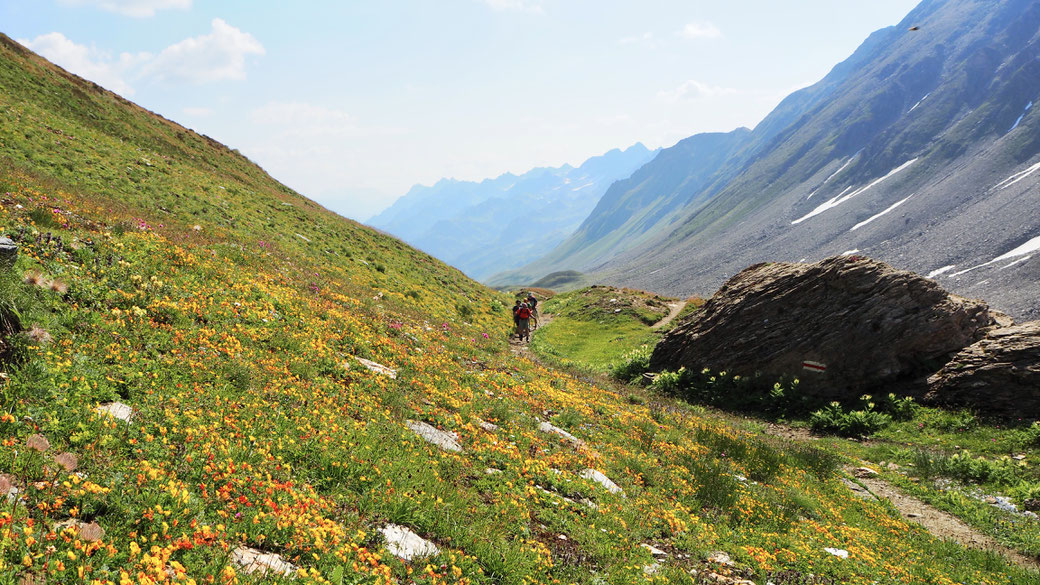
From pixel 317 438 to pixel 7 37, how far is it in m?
62.4

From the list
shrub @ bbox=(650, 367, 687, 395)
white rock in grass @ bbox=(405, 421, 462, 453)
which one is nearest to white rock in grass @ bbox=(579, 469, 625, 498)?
white rock in grass @ bbox=(405, 421, 462, 453)

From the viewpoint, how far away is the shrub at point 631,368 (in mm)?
28188

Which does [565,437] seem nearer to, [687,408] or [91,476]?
[91,476]

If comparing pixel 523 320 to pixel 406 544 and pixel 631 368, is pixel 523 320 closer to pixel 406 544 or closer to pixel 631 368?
pixel 631 368

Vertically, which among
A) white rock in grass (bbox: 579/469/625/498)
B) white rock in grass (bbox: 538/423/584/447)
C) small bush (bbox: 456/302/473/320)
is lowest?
white rock in grass (bbox: 579/469/625/498)

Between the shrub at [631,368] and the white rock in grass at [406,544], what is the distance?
21952mm

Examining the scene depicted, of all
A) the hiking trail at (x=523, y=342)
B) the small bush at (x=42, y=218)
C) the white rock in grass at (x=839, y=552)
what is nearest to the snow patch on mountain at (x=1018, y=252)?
the hiking trail at (x=523, y=342)

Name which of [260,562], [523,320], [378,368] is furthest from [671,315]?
[260,562]

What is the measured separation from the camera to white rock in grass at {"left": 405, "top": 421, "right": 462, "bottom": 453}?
9.86 metres

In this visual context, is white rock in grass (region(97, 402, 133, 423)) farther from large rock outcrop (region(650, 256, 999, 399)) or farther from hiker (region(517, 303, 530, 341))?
hiker (region(517, 303, 530, 341))

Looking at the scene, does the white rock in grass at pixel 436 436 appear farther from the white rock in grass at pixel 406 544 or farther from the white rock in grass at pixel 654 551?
the white rock in grass at pixel 654 551

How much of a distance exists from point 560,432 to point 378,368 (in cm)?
503

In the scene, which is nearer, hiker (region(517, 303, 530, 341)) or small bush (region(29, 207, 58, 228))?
small bush (region(29, 207, 58, 228))

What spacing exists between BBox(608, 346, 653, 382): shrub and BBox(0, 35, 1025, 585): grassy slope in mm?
9012
